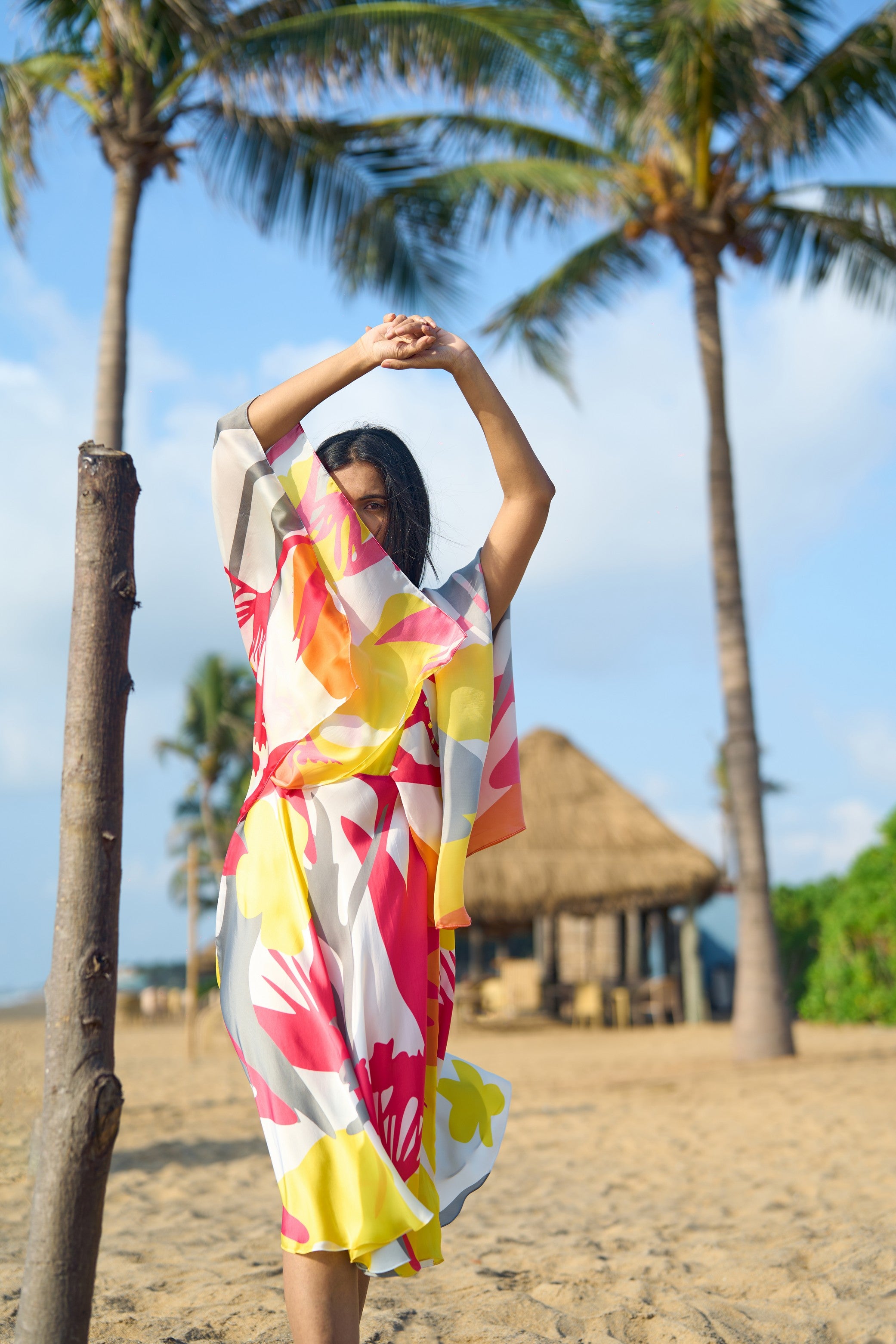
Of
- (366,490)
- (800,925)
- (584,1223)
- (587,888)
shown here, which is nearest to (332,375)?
(366,490)

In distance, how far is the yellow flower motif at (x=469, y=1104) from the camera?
1693mm

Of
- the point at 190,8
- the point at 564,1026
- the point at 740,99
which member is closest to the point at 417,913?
the point at 190,8

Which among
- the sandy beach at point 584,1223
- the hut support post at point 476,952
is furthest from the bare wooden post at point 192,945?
the hut support post at point 476,952

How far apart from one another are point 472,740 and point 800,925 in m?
16.4

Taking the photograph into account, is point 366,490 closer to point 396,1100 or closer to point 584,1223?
point 396,1100

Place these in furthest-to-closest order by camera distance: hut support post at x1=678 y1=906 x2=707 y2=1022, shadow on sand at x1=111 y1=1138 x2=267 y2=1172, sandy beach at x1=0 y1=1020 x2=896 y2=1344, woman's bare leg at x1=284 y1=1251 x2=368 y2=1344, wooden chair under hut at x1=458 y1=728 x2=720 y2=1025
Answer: wooden chair under hut at x1=458 y1=728 x2=720 y2=1025 → hut support post at x1=678 y1=906 x2=707 y2=1022 → shadow on sand at x1=111 y1=1138 x2=267 y2=1172 → sandy beach at x1=0 y1=1020 x2=896 y2=1344 → woman's bare leg at x1=284 y1=1251 x2=368 y2=1344

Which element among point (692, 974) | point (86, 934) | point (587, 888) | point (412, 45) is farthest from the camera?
point (587, 888)

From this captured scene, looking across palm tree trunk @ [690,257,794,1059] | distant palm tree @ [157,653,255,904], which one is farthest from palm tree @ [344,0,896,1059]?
distant palm tree @ [157,653,255,904]

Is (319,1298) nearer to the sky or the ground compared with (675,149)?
nearer to the ground

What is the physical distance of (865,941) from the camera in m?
13.6

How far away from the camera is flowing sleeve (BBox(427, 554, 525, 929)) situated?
5.20 ft

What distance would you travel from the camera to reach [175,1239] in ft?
11.8

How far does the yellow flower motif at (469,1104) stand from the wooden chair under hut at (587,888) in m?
14.0

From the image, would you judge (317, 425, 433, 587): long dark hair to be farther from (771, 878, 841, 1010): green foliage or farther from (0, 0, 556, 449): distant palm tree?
(771, 878, 841, 1010): green foliage
